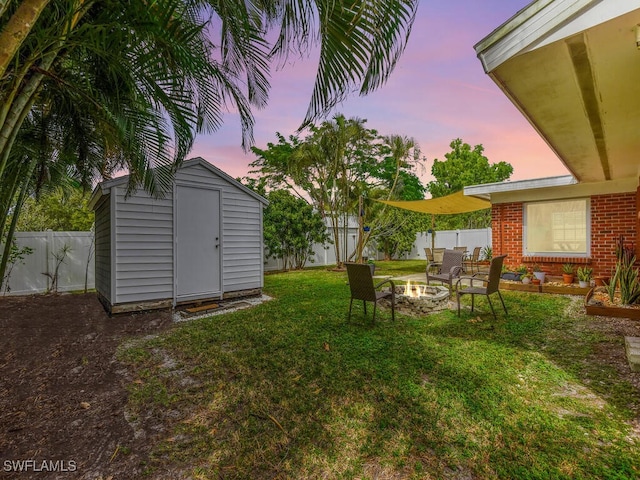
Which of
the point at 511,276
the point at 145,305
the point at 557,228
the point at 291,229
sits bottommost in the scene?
the point at 145,305

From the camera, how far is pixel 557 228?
24.3ft

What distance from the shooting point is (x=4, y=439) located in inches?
82.2

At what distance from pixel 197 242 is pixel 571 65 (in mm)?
5948

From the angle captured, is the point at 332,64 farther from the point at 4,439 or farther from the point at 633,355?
the point at 633,355

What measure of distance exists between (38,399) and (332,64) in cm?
373

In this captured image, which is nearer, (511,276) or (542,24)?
(542,24)

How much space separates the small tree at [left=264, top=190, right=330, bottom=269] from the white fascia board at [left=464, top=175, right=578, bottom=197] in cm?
609

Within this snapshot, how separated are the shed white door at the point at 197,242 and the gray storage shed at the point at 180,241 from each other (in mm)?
18

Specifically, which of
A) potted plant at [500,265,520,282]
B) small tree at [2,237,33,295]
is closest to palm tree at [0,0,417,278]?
small tree at [2,237,33,295]

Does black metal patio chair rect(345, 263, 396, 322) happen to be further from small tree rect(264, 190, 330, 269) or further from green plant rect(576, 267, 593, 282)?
small tree rect(264, 190, 330, 269)

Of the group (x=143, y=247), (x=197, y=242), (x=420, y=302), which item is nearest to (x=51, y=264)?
(x=143, y=247)

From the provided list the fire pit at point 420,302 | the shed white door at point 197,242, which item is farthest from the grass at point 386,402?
the shed white door at point 197,242

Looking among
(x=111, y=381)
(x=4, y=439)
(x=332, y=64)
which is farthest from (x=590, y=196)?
(x=4, y=439)

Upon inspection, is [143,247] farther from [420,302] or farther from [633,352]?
[633,352]
